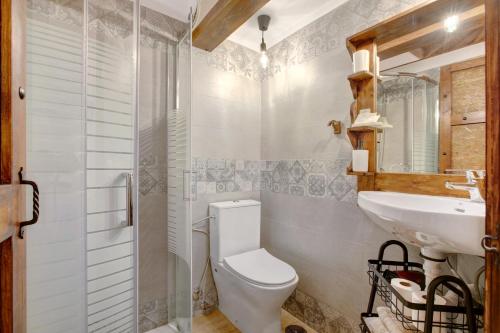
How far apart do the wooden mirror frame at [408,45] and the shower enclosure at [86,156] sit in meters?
1.07

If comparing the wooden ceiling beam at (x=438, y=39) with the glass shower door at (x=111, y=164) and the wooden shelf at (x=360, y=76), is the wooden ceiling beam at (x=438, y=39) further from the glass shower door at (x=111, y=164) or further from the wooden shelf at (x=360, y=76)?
the glass shower door at (x=111, y=164)

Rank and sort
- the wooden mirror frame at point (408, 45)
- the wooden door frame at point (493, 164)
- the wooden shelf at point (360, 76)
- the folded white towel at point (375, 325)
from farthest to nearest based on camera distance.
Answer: the wooden shelf at point (360, 76) < the wooden mirror frame at point (408, 45) < the folded white towel at point (375, 325) < the wooden door frame at point (493, 164)

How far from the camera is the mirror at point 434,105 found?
1.02m

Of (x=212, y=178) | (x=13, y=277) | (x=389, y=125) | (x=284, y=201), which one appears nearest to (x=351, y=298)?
(x=284, y=201)

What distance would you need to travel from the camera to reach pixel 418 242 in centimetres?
85

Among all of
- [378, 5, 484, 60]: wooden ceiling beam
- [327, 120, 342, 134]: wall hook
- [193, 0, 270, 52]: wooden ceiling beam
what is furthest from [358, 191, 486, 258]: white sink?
[193, 0, 270, 52]: wooden ceiling beam

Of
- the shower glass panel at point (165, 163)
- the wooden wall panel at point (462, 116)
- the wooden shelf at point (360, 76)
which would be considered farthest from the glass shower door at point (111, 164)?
the wooden wall panel at point (462, 116)

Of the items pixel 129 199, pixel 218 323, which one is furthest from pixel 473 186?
pixel 218 323

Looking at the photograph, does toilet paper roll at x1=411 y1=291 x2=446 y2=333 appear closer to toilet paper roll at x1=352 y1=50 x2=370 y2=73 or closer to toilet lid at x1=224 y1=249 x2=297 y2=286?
toilet lid at x1=224 y1=249 x2=297 y2=286

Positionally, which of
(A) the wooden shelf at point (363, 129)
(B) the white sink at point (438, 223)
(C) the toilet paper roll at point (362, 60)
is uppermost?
(C) the toilet paper roll at point (362, 60)

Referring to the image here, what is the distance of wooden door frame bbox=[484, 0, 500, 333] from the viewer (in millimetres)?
487

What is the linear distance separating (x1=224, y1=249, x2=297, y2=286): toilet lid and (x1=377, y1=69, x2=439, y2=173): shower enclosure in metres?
0.90

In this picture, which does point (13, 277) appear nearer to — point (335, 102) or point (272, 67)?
point (335, 102)

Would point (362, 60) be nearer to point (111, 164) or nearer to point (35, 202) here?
point (111, 164)
